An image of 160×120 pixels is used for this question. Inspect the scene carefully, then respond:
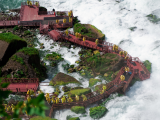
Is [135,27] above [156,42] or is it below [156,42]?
above

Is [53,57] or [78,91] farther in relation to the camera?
[53,57]

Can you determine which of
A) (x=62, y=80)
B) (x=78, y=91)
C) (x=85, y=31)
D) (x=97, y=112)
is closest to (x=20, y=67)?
(x=62, y=80)

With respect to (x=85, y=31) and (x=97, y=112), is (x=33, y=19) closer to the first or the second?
(x=85, y=31)

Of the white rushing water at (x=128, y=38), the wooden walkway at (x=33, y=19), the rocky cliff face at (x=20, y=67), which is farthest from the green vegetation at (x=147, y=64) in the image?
the wooden walkway at (x=33, y=19)

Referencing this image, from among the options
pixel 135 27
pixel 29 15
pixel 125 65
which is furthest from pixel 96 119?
pixel 29 15

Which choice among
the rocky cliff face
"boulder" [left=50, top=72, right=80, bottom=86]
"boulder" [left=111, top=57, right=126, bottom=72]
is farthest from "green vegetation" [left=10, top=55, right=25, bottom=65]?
"boulder" [left=111, top=57, right=126, bottom=72]

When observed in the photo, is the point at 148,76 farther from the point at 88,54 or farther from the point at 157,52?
the point at 88,54

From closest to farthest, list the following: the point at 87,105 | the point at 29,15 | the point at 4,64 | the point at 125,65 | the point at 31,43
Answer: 1. the point at 87,105
2. the point at 4,64
3. the point at 125,65
4. the point at 31,43
5. the point at 29,15
